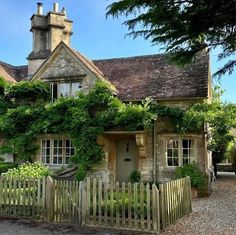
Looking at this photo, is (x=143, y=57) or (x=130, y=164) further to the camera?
(x=143, y=57)

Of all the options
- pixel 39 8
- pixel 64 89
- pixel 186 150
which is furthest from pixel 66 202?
pixel 39 8

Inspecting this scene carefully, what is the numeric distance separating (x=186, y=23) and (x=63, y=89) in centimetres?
1520

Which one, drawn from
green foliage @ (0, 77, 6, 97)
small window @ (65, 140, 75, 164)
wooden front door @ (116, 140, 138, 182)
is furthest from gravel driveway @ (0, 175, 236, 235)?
green foliage @ (0, 77, 6, 97)

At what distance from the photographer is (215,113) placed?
15.4 meters

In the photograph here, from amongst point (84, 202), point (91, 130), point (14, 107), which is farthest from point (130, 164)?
point (84, 202)

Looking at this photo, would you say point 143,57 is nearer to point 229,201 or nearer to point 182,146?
point 182,146

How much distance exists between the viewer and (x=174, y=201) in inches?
373

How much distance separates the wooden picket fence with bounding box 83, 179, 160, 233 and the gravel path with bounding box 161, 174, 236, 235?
563 millimetres

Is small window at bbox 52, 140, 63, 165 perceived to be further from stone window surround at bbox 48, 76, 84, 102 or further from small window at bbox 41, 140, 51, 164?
stone window surround at bbox 48, 76, 84, 102

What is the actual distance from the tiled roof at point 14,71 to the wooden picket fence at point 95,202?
14.7 m

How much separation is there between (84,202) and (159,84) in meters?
10.7

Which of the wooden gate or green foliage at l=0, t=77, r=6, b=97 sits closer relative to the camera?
the wooden gate

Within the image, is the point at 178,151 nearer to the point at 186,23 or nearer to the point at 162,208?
the point at 162,208

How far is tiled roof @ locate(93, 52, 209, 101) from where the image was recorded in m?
17.1
